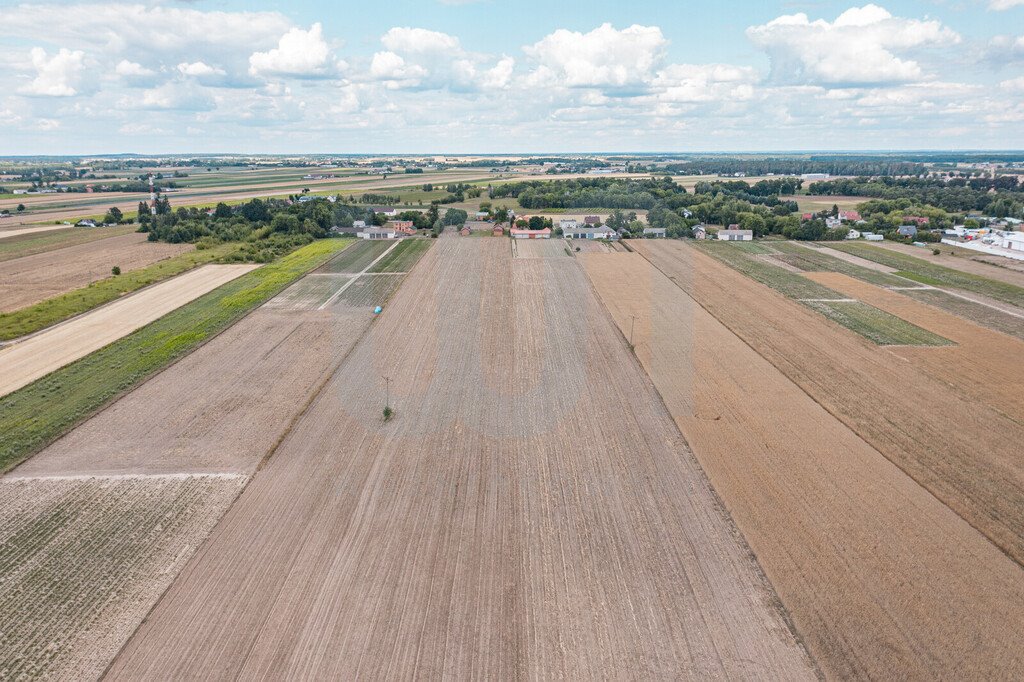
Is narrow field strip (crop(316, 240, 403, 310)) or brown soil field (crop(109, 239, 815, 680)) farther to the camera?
narrow field strip (crop(316, 240, 403, 310))

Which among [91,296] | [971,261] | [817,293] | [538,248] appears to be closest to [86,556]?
[91,296]

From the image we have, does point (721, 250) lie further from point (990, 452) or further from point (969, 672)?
point (969, 672)

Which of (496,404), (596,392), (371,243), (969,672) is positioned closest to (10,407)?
(496,404)

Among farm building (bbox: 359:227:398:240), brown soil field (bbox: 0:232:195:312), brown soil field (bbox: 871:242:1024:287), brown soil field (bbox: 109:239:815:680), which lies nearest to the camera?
brown soil field (bbox: 109:239:815:680)

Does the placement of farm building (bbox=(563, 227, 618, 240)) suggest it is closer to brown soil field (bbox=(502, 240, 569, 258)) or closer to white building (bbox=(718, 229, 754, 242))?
brown soil field (bbox=(502, 240, 569, 258))

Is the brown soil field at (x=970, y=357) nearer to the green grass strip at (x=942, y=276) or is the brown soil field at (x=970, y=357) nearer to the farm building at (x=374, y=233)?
the green grass strip at (x=942, y=276)

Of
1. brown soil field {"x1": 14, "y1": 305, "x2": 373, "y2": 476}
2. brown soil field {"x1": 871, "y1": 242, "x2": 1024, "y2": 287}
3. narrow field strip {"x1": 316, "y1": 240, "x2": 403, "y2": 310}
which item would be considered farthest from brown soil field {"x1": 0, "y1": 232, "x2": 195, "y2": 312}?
brown soil field {"x1": 871, "y1": 242, "x2": 1024, "y2": 287}

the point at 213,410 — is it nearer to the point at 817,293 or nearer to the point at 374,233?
the point at 817,293

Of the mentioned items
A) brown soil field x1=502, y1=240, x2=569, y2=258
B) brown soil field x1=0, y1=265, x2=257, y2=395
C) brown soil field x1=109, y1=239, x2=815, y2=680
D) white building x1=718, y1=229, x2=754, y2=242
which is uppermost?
white building x1=718, y1=229, x2=754, y2=242
